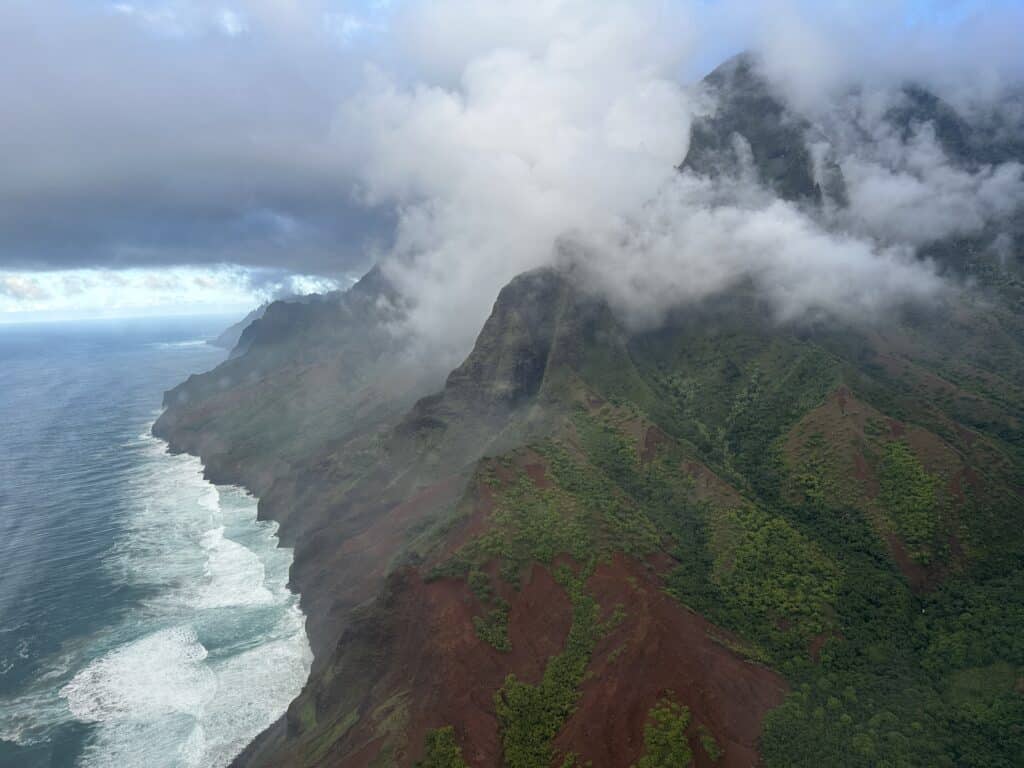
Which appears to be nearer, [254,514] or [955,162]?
[254,514]

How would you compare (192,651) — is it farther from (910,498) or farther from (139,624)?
(910,498)

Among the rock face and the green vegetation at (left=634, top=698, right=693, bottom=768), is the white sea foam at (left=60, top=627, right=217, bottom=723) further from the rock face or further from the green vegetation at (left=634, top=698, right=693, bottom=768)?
the rock face

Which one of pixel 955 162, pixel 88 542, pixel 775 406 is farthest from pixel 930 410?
pixel 88 542

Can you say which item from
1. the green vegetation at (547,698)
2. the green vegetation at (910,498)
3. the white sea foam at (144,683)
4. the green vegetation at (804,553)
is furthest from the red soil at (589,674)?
the white sea foam at (144,683)

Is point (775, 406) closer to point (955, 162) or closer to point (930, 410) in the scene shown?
point (930, 410)

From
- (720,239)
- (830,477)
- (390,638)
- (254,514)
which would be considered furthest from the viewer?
(254,514)

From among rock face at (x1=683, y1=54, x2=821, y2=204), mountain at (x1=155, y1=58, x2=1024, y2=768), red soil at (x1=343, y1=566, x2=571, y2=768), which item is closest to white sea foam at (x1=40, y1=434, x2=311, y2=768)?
mountain at (x1=155, y1=58, x2=1024, y2=768)
